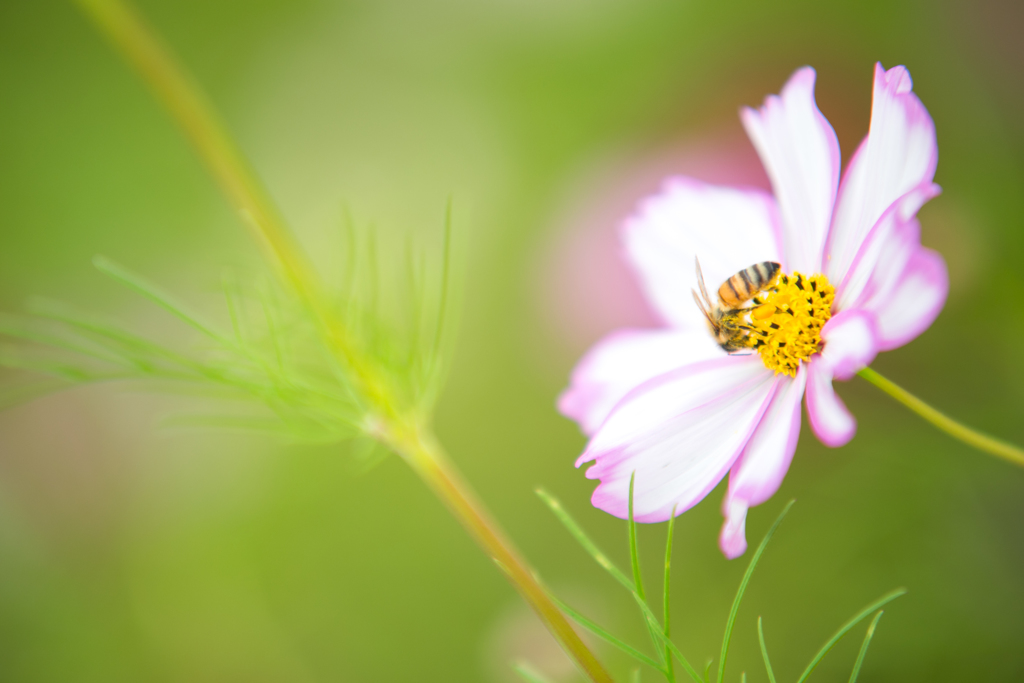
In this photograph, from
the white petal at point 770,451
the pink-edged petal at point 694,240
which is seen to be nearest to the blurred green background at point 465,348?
the pink-edged petal at point 694,240

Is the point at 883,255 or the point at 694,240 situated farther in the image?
the point at 694,240

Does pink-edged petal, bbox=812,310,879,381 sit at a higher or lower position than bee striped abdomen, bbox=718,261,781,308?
lower

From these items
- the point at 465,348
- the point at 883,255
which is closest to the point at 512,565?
the point at 883,255

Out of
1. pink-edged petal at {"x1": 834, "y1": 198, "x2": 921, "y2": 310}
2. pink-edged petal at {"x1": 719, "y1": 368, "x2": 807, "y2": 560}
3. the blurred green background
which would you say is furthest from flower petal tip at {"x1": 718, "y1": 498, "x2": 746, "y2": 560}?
the blurred green background

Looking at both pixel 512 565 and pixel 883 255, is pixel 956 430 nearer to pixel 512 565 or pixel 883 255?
pixel 883 255

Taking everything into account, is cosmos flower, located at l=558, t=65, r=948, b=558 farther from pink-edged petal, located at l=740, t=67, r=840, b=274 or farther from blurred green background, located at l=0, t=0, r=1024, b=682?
blurred green background, located at l=0, t=0, r=1024, b=682
